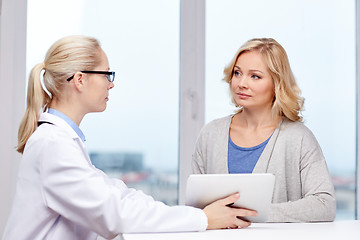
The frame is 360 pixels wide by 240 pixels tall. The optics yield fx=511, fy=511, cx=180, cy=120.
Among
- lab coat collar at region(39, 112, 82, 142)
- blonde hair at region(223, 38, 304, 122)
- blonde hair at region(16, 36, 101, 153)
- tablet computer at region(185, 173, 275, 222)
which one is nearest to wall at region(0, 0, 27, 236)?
blonde hair at region(16, 36, 101, 153)

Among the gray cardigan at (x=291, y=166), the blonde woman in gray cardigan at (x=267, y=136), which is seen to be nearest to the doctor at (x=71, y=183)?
the gray cardigan at (x=291, y=166)

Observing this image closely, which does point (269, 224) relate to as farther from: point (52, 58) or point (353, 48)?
point (353, 48)

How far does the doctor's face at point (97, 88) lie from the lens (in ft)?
5.48

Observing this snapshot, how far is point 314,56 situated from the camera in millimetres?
3197

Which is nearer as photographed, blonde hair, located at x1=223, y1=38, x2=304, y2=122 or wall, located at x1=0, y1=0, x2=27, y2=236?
blonde hair, located at x1=223, y1=38, x2=304, y2=122

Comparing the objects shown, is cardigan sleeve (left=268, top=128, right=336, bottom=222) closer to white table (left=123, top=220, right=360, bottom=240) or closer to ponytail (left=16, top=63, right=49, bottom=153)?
white table (left=123, top=220, right=360, bottom=240)

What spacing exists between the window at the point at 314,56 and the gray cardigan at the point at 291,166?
2.85 ft

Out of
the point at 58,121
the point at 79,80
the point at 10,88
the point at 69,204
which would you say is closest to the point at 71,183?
the point at 69,204

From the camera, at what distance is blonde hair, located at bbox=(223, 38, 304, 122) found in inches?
80.8

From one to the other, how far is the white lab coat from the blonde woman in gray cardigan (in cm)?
67

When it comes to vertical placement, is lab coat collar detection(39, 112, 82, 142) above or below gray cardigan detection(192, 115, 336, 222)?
above

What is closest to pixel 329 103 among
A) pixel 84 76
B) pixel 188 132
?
pixel 188 132

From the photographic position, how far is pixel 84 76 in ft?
5.44

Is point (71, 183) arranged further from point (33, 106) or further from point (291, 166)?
point (291, 166)
